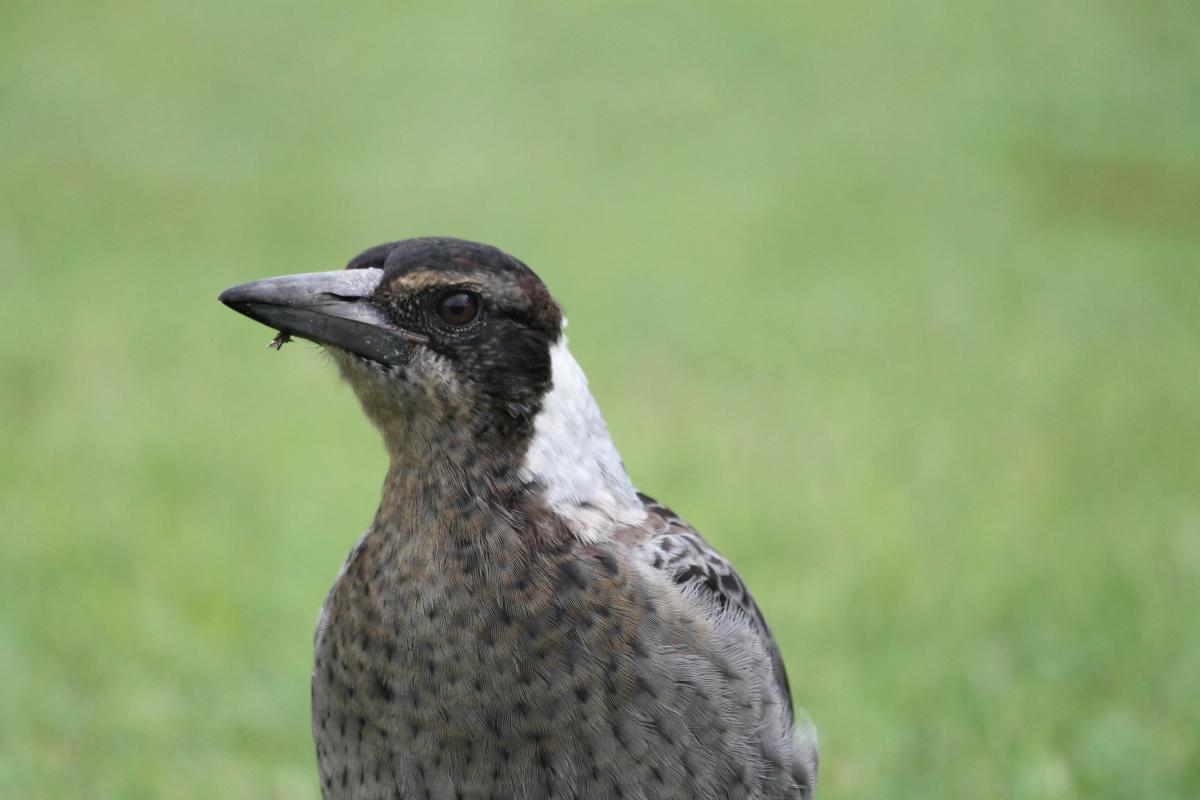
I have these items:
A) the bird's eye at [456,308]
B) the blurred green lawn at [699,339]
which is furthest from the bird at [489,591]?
the blurred green lawn at [699,339]

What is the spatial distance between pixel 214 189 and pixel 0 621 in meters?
5.50

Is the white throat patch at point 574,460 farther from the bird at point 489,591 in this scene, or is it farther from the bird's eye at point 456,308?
the bird's eye at point 456,308

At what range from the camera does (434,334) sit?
7.47 feet

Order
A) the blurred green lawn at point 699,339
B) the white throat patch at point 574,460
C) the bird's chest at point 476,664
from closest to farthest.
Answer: the bird's chest at point 476,664 < the white throat patch at point 574,460 < the blurred green lawn at point 699,339

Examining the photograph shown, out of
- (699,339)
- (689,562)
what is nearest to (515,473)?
(689,562)

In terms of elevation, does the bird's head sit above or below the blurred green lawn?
below

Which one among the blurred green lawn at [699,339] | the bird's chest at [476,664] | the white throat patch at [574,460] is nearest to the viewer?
the bird's chest at [476,664]

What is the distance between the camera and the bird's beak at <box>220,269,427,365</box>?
7.24 ft

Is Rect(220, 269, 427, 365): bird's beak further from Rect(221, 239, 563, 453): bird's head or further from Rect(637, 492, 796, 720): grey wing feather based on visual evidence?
Rect(637, 492, 796, 720): grey wing feather

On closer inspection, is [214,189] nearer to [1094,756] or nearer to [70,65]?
[70,65]

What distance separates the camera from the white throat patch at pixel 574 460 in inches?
92.4

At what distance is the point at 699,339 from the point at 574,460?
5030mm

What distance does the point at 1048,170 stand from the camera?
10.6 metres

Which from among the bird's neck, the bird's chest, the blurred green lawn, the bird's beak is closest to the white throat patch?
the bird's neck
